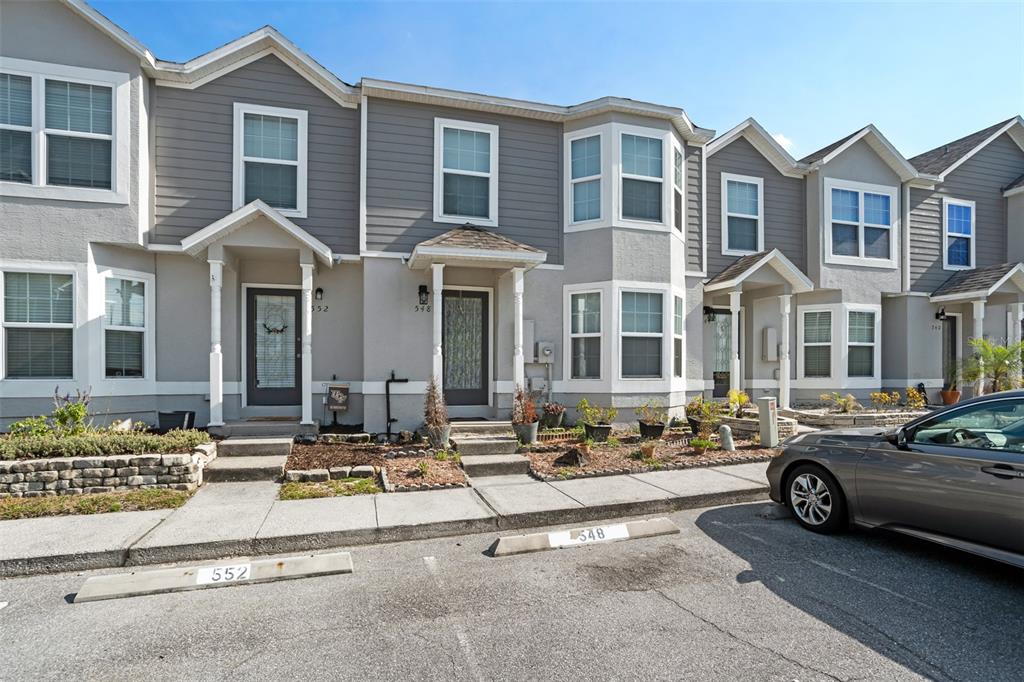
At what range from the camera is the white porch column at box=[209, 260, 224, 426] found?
27.6 ft

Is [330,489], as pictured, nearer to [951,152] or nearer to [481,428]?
[481,428]

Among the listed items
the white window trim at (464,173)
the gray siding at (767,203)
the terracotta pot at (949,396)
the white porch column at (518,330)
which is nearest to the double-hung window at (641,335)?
the white porch column at (518,330)

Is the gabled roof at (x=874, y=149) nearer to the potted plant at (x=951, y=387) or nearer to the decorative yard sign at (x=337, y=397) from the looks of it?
the potted plant at (x=951, y=387)

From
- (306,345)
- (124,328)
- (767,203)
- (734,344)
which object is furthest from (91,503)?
(767,203)

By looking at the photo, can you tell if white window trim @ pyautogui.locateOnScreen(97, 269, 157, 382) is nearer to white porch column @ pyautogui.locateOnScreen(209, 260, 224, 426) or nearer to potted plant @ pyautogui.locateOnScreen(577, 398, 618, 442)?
white porch column @ pyautogui.locateOnScreen(209, 260, 224, 426)

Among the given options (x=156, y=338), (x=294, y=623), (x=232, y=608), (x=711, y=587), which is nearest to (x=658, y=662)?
(x=711, y=587)

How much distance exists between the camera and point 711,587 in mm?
4055

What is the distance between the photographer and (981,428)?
4531 millimetres

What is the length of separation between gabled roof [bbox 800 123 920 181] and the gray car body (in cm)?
968

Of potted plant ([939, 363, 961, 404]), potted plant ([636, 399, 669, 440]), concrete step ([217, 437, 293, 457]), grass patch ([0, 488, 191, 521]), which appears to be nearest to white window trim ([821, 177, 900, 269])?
potted plant ([939, 363, 961, 404])

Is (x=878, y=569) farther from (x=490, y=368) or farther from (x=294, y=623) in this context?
→ (x=490, y=368)

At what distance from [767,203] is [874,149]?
315 centimetres

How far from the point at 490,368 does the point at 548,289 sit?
76.1 inches

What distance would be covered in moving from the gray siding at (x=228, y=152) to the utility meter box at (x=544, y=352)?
12.8 ft
